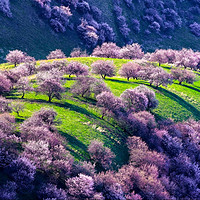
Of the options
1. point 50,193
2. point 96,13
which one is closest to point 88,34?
point 96,13

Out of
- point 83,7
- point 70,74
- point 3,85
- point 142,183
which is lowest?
point 142,183

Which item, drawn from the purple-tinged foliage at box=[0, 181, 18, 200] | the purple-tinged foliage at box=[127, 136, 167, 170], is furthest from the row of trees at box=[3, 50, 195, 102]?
the purple-tinged foliage at box=[0, 181, 18, 200]

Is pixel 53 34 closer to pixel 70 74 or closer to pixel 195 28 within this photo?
pixel 70 74

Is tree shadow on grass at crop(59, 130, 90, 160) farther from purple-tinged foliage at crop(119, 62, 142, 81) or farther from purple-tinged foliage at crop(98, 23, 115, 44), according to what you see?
purple-tinged foliage at crop(98, 23, 115, 44)

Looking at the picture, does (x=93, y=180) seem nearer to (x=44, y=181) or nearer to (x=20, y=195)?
(x=44, y=181)

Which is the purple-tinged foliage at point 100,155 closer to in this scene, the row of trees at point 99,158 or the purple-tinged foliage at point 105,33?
the row of trees at point 99,158

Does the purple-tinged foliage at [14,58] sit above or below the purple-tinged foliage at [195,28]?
below

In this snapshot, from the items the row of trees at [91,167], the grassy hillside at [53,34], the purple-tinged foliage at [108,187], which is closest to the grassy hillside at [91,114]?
the row of trees at [91,167]
